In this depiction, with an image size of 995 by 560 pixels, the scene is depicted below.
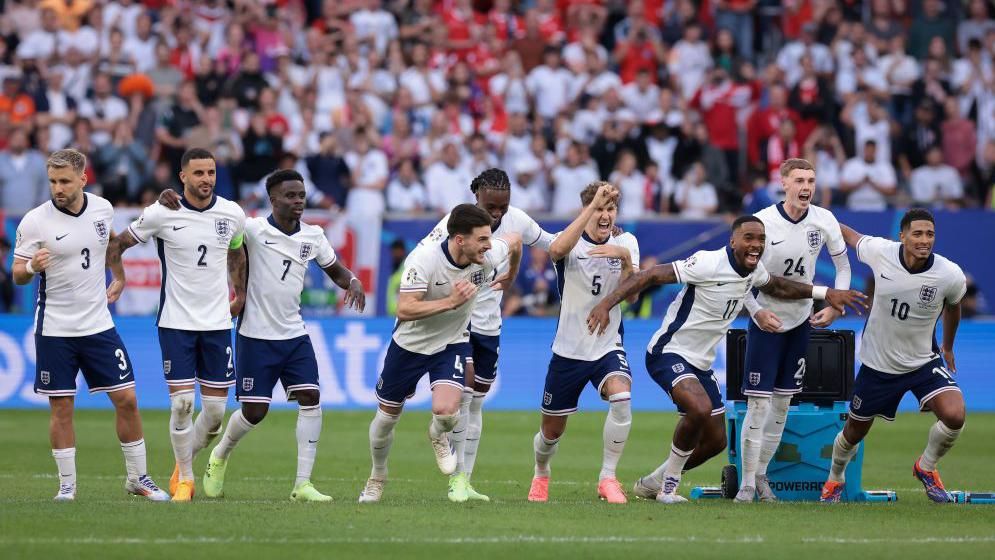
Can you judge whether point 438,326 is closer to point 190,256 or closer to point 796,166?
point 190,256

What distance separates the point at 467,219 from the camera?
1162cm

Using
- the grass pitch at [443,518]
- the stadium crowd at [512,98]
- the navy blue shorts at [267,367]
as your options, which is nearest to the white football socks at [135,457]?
the grass pitch at [443,518]

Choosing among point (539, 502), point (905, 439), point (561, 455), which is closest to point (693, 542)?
point (539, 502)

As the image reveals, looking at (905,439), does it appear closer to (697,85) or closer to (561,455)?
(561,455)

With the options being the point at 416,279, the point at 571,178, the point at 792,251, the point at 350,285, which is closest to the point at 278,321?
the point at 350,285

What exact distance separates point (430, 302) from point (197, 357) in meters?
2.16

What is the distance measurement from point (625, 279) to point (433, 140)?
12.9 meters

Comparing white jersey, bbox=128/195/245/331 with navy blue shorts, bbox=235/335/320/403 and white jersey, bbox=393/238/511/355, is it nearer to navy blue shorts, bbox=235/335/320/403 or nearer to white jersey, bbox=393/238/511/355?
navy blue shorts, bbox=235/335/320/403

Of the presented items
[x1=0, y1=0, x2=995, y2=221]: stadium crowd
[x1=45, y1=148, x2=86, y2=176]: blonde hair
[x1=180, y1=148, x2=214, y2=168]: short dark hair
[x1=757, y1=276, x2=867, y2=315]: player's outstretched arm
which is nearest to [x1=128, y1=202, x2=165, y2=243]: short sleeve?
[x1=180, y1=148, x2=214, y2=168]: short dark hair

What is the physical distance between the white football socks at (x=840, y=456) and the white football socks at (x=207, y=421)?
532cm

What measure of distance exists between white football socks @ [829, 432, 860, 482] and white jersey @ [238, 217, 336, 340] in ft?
15.8

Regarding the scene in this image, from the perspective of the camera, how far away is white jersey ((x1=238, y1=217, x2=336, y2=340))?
12430 mm

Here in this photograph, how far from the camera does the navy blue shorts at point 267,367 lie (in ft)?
40.7

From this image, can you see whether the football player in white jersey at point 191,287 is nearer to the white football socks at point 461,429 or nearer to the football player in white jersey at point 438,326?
the football player in white jersey at point 438,326
